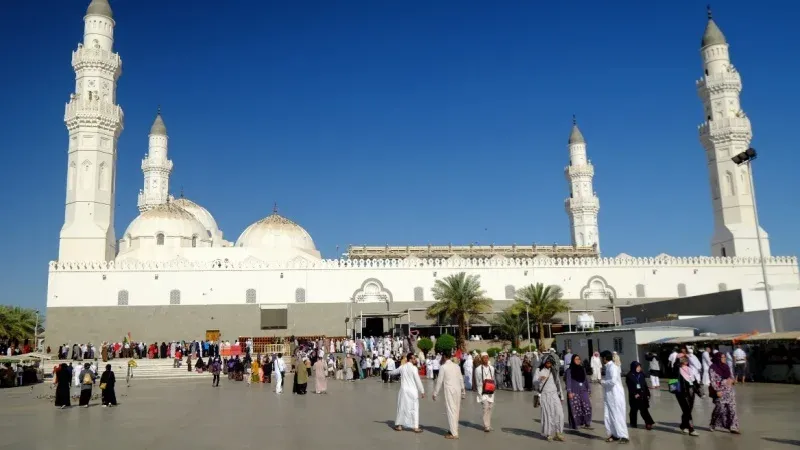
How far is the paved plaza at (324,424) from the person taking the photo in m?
7.89

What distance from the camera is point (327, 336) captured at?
35.0 metres

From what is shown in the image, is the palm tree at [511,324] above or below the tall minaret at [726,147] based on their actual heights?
below

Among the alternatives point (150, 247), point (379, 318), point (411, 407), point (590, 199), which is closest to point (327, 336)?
point (379, 318)

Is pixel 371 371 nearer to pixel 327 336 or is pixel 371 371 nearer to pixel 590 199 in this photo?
pixel 327 336

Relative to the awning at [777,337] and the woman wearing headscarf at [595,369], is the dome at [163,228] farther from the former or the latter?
the awning at [777,337]

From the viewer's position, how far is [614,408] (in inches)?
307

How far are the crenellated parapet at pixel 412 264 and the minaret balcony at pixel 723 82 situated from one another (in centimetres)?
1006

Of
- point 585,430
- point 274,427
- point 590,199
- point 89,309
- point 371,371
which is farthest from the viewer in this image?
point 590,199

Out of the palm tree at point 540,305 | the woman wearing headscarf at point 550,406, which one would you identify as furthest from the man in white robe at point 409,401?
the palm tree at point 540,305

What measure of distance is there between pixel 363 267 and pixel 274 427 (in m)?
27.2

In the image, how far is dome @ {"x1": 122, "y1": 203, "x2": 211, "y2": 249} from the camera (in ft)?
124

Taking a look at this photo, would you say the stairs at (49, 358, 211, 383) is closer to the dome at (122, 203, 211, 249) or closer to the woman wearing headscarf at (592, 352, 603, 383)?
the dome at (122, 203, 211, 249)

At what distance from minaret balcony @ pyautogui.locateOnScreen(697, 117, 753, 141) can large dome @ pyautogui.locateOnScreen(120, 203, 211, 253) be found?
103 ft

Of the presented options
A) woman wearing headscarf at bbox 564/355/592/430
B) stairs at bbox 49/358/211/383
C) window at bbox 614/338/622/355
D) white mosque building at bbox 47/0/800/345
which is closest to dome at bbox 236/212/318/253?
white mosque building at bbox 47/0/800/345
